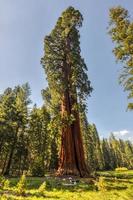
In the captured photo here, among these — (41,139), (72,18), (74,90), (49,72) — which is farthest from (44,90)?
(41,139)

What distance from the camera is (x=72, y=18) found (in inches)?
1145

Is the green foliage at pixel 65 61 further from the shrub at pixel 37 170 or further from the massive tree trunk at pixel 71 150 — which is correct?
the shrub at pixel 37 170

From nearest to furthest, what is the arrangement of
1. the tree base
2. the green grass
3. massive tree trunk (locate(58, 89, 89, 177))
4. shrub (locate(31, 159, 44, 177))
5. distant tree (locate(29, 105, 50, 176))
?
the green grass
the tree base
massive tree trunk (locate(58, 89, 89, 177))
shrub (locate(31, 159, 44, 177))
distant tree (locate(29, 105, 50, 176))

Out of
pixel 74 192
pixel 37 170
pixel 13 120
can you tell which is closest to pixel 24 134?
pixel 13 120

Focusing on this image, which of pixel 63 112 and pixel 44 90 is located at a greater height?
pixel 44 90

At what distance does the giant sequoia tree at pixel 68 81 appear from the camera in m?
22.3

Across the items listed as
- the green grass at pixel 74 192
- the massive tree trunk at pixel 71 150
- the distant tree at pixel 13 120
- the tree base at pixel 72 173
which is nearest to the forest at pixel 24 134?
the distant tree at pixel 13 120

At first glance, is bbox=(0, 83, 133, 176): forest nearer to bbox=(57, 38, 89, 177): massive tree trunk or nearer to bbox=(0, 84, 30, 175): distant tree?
bbox=(0, 84, 30, 175): distant tree

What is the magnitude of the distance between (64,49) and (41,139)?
2795 cm

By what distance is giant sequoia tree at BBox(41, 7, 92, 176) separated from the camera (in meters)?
22.3

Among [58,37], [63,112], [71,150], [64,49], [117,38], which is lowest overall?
[71,150]

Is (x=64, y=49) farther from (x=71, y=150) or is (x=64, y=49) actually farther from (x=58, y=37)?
(x=71, y=150)

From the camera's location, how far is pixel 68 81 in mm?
25094

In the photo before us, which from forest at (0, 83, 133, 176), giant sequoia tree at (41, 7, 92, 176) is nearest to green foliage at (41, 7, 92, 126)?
giant sequoia tree at (41, 7, 92, 176)
